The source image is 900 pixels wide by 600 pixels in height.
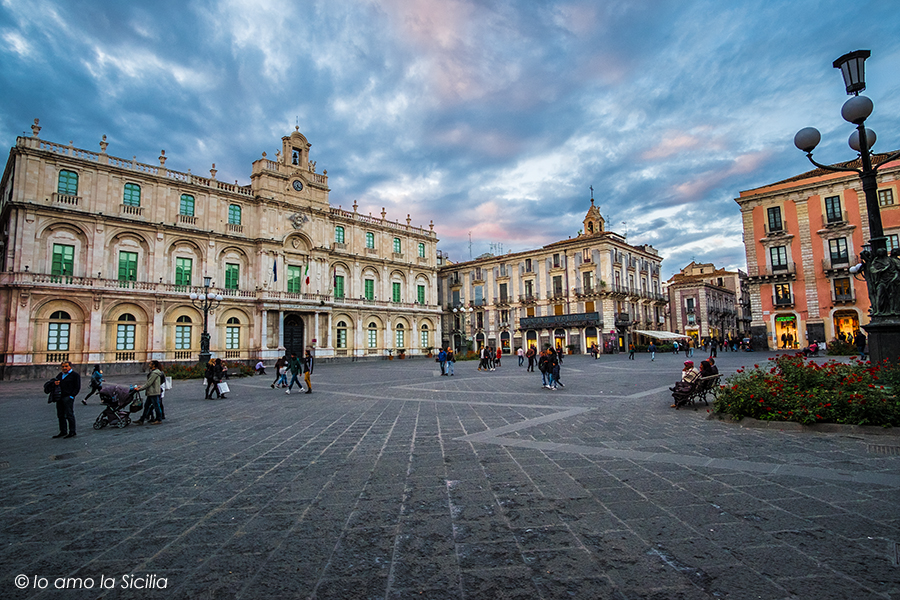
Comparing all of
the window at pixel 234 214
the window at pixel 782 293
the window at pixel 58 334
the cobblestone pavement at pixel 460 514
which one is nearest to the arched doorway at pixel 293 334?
the window at pixel 234 214

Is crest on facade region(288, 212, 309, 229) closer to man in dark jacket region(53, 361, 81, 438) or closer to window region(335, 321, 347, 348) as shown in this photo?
window region(335, 321, 347, 348)

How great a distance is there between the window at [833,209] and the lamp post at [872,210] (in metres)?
29.5

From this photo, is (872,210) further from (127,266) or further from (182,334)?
(127,266)

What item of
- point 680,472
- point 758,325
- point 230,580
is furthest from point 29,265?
point 758,325

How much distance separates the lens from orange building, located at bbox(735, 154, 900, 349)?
30625 mm

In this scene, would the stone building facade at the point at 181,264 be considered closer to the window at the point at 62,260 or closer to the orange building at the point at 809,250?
the window at the point at 62,260

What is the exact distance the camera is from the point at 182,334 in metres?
32.1

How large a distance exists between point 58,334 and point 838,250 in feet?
171

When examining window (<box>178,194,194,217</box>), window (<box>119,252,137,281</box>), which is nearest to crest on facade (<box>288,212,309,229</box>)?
window (<box>178,194,194,217</box>)

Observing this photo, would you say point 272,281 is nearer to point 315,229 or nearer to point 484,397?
point 315,229

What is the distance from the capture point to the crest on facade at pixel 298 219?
38062mm

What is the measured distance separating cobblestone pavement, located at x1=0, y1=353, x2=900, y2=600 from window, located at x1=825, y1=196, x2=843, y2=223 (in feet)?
112

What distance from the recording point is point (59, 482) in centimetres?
512

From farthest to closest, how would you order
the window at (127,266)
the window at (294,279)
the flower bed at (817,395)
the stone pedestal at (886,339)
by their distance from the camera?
the window at (294,279), the window at (127,266), the stone pedestal at (886,339), the flower bed at (817,395)
